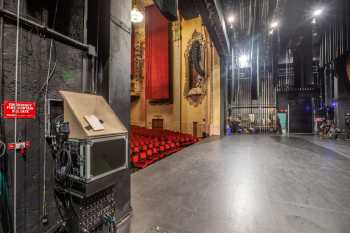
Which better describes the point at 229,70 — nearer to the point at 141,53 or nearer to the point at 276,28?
the point at 276,28

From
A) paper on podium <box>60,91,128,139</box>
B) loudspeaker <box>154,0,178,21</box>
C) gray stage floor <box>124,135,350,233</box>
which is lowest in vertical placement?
gray stage floor <box>124,135,350,233</box>

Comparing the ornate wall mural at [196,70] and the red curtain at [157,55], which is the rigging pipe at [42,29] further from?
the red curtain at [157,55]

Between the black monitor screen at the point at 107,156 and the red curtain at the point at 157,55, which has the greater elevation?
the red curtain at the point at 157,55

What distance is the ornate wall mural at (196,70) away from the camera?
937cm

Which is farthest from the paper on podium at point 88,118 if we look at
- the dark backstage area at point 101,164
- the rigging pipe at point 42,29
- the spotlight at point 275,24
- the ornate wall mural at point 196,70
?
the spotlight at point 275,24

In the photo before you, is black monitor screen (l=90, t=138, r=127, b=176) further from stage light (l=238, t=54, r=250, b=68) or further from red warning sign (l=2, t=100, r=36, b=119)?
stage light (l=238, t=54, r=250, b=68)

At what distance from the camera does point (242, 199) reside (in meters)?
2.12

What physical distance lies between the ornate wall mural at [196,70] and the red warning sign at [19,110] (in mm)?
8482

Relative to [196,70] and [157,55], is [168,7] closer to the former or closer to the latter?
[196,70]

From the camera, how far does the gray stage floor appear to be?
1597 mm

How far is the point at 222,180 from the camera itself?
275 cm

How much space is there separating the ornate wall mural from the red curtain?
1286 mm

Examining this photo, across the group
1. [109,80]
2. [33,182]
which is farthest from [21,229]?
[109,80]

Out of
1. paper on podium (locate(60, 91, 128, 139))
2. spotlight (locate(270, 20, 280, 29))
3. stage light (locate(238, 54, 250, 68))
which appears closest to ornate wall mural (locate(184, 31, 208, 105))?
spotlight (locate(270, 20, 280, 29))
